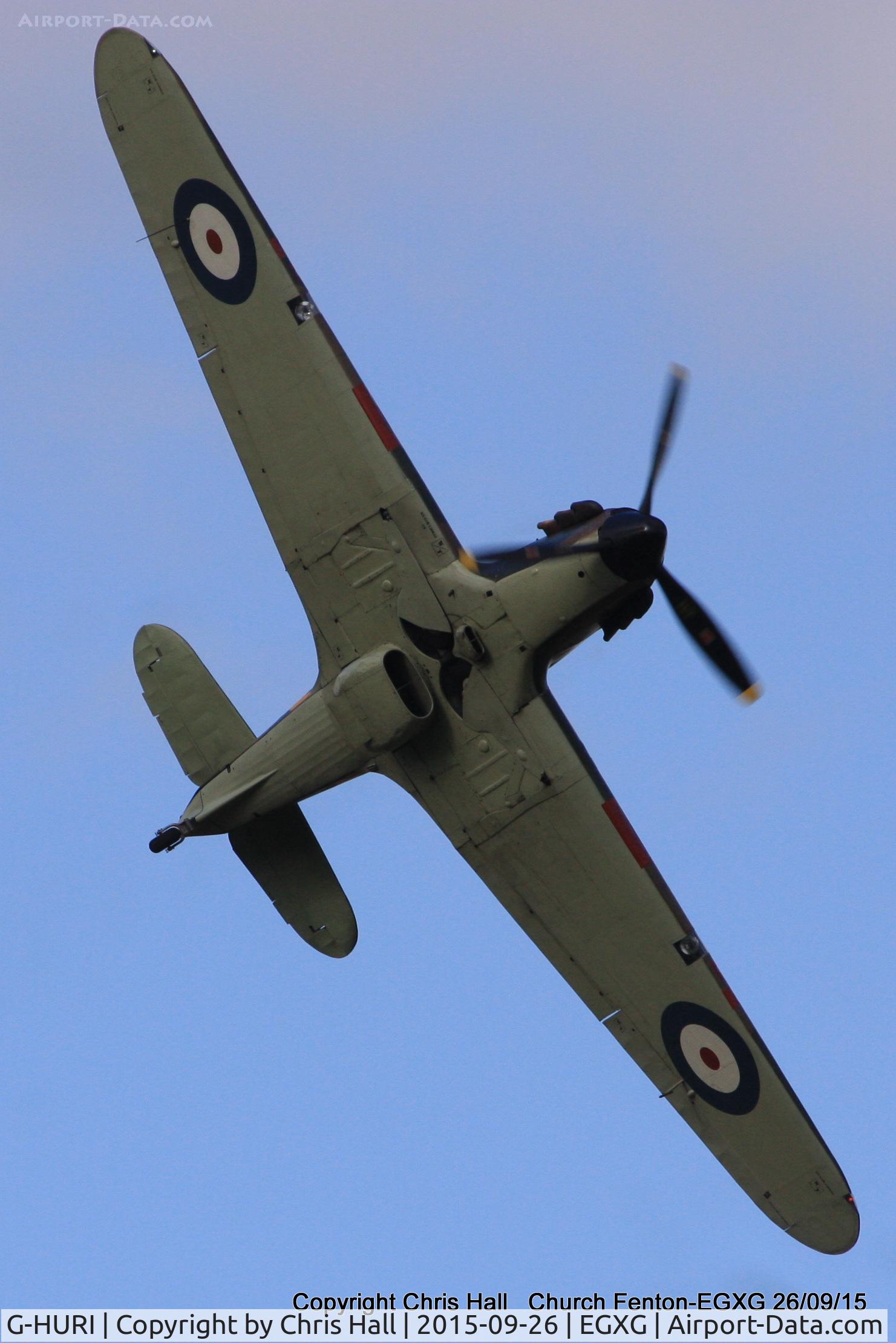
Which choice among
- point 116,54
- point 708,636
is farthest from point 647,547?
point 116,54

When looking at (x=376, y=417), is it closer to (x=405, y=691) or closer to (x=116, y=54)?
(x=405, y=691)

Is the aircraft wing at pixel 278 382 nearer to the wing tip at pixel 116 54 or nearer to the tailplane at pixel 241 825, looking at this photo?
the wing tip at pixel 116 54

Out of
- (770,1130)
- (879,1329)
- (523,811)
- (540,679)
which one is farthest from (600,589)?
(879,1329)

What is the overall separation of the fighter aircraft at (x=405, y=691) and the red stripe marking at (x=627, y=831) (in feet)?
0.09

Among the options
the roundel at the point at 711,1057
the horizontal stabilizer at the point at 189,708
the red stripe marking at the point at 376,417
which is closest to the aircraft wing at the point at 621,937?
the roundel at the point at 711,1057

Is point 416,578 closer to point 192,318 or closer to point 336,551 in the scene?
point 336,551

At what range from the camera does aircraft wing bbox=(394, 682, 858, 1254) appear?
28703mm

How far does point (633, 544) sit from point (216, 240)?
26.0 ft

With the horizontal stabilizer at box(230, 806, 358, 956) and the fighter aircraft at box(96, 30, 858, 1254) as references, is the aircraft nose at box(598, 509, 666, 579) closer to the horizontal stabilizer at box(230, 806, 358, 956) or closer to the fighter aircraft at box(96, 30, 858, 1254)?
the fighter aircraft at box(96, 30, 858, 1254)

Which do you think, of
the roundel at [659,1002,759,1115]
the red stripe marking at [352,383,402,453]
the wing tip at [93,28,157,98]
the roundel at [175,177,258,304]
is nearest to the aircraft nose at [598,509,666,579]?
the red stripe marking at [352,383,402,453]

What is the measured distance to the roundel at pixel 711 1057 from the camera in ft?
97.2

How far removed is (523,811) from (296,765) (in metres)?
3.36

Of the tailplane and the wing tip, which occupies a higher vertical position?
the wing tip

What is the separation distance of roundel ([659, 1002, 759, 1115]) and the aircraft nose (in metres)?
7.10
